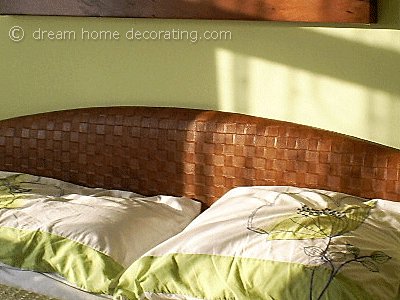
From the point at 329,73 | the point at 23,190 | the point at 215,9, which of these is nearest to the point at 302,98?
the point at 329,73

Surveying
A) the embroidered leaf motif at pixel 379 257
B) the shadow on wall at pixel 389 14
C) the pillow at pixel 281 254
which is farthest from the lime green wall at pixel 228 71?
the embroidered leaf motif at pixel 379 257

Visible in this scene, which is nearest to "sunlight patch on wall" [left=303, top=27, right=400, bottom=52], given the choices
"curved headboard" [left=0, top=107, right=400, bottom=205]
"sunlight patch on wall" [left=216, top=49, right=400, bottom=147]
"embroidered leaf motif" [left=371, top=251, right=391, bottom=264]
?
"sunlight patch on wall" [left=216, top=49, right=400, bottom=147]

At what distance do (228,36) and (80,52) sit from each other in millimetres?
515

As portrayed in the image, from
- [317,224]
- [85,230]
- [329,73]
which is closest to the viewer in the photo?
[317,224]

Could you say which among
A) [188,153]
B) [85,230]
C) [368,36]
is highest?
[368,36]

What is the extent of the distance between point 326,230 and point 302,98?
51 cm

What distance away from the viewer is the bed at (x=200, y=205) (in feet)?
5.92

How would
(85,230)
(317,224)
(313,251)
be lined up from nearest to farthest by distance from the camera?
(313,251), (317,224), (85,230)

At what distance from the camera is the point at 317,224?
190cm

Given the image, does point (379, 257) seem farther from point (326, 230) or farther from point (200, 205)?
point (200, 205)

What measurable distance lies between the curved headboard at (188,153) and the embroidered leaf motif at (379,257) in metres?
0.29

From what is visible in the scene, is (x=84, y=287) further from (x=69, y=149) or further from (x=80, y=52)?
(x=80, y=52)

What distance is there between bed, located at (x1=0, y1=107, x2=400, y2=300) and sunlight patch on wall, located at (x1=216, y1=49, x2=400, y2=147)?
0.16 feet

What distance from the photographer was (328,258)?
5.78 ft
